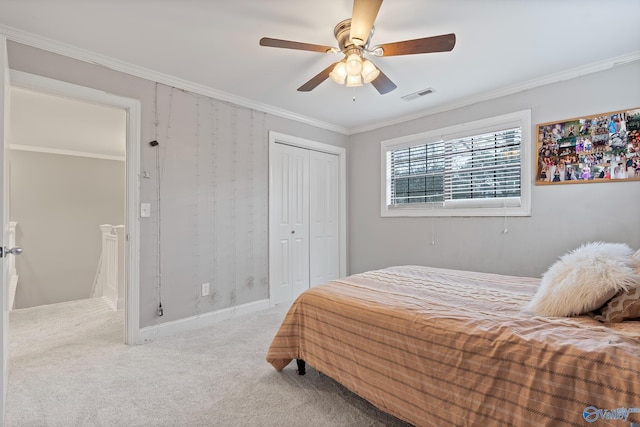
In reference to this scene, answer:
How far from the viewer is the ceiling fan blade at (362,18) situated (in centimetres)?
144

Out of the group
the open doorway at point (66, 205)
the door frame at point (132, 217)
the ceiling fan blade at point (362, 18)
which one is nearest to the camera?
the ceiling fan blade at point (362, 18)

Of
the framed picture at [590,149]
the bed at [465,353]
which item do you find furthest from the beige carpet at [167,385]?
the framed picture at [590,149]

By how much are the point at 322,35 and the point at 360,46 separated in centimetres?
45

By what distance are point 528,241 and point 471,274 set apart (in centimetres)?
103

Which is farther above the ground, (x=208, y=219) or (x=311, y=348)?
Result: (x=208, y=219)

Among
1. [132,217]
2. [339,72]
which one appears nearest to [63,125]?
[132,217]

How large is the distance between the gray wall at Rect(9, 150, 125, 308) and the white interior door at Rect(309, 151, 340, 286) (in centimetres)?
419

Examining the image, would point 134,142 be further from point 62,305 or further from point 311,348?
point 62,305

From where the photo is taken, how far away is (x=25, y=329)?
2.93m

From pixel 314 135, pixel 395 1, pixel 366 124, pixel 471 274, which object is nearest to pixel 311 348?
pixel 471 274

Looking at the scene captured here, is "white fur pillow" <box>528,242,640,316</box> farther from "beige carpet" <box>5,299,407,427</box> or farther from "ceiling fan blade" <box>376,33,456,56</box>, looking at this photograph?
"ceiling fan blade" <box>376,33,456,56</box>

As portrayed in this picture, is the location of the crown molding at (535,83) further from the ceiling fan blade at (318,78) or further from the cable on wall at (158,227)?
the cable on wall at (158,227)

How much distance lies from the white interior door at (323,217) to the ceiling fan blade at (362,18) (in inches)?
97.8

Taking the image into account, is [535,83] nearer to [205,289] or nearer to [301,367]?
[301,367]
